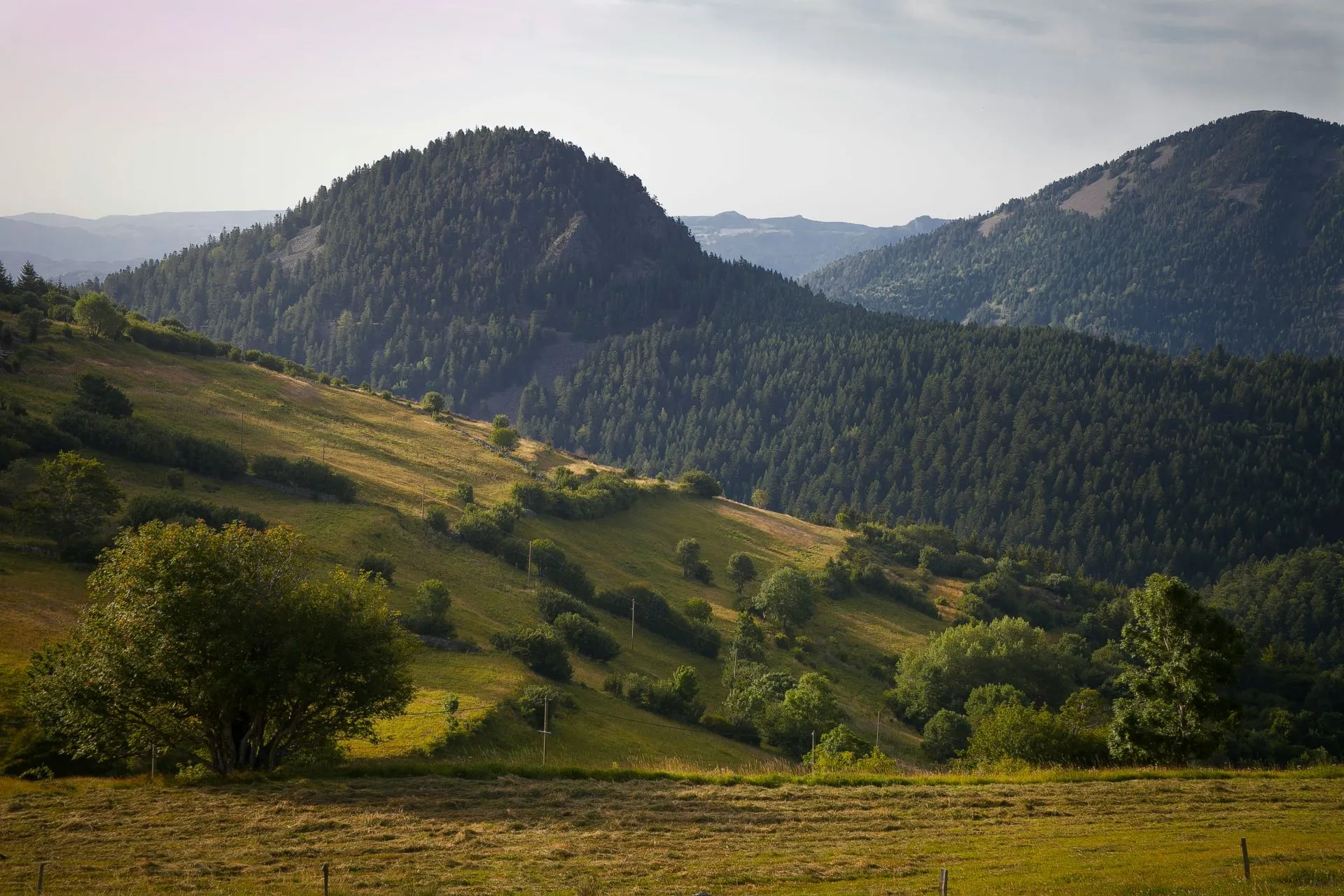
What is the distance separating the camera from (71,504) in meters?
58.4

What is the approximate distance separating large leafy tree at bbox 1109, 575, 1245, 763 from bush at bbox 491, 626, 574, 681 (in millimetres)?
33085

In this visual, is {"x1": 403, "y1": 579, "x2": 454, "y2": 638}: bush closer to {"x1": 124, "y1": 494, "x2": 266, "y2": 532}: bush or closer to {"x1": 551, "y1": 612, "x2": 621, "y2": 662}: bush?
{"x1": 551, "y1": 612, "x2": 621, "y2": 662}: bush

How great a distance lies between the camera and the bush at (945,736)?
72.7m

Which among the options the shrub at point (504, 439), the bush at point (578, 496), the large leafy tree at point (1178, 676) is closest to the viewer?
the large leafy tree at point (1178, 676)

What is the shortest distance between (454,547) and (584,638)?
62.2ft

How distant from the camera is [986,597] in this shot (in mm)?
125125

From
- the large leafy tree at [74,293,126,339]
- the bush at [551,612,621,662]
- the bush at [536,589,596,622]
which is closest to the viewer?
the bush at [551,612,621,662]

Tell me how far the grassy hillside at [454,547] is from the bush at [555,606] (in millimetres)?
1623

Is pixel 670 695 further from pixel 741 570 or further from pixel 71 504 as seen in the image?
pixel 741 570

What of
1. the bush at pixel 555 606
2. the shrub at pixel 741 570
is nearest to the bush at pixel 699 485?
the shrub at pixel 741 570

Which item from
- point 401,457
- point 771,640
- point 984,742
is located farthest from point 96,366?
point 984,742

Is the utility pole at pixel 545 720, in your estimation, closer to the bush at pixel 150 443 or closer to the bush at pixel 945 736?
the bush at pixel 945 736

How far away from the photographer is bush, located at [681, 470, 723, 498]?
140125mm

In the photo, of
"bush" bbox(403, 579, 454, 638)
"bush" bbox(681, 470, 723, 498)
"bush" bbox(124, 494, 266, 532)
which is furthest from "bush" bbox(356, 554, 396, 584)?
"bush" bbox(681, 470, 723, 498)
